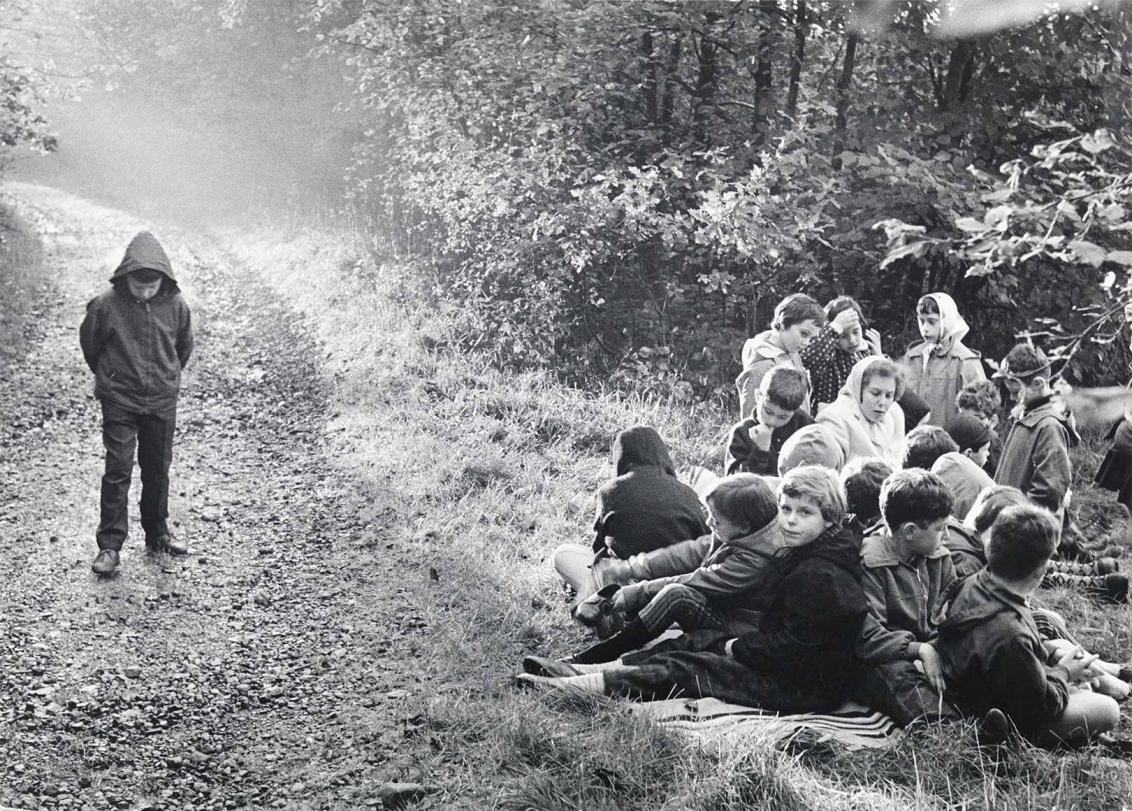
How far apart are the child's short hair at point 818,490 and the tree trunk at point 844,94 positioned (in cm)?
669

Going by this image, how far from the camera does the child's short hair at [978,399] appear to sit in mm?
6523


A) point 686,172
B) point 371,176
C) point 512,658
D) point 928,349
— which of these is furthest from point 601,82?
point 371,176

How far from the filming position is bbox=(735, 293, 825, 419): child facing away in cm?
666

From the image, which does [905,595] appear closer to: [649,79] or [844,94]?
[844,94]

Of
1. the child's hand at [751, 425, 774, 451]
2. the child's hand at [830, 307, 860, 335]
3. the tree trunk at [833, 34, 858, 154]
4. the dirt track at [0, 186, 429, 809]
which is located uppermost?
the tree trunk at [833, 34, 858, 154]

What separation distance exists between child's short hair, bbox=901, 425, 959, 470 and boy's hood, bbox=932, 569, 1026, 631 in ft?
3.85

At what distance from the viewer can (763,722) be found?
4.21 metres

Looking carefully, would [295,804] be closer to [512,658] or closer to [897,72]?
[512,658]

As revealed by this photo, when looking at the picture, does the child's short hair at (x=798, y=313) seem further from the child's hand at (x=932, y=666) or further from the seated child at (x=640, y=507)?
the child's hand at (x=932, y=666)

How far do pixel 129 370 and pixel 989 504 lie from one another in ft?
16.6

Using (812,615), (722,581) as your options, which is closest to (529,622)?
(722,581)

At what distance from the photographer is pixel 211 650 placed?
17.8 ft

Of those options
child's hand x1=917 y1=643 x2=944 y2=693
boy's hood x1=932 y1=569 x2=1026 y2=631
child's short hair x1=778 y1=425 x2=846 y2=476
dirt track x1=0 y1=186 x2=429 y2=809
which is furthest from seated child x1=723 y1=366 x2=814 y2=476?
dirt track x1=0 y1=186 x2=429 y2=809

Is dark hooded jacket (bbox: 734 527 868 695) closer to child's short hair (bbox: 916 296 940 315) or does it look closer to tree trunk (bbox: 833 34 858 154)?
child's short hair (bbox: 916 296 940 315)
